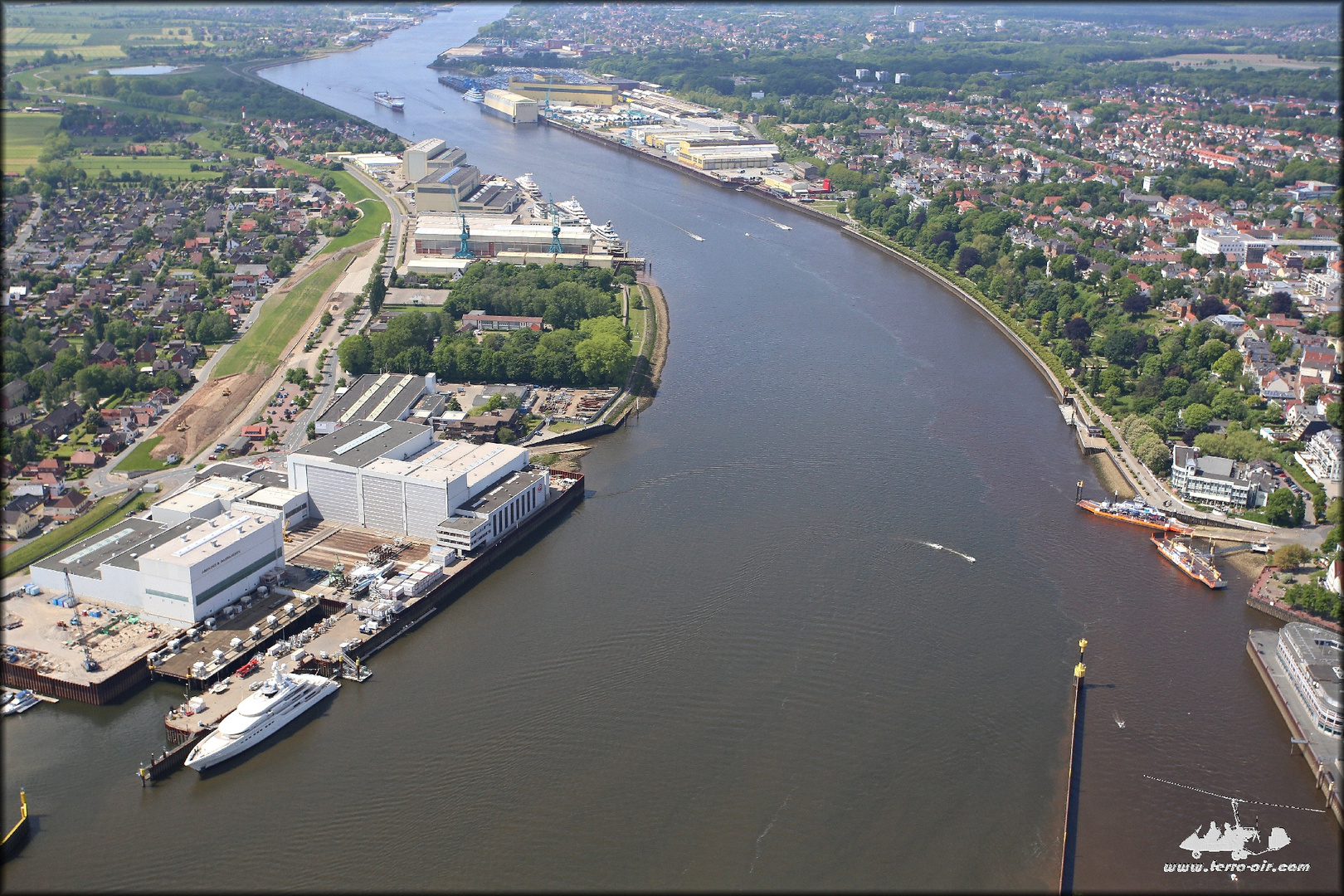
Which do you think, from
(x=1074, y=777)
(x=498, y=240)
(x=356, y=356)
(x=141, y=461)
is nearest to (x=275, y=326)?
(x=356, y=356)

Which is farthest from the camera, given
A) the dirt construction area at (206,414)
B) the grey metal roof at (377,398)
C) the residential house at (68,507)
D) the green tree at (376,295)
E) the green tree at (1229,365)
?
the green tree at (376,295)

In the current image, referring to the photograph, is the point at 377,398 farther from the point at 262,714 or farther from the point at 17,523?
the point at 262,714

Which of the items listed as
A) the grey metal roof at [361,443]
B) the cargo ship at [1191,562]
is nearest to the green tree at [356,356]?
the grey metal roof at [361,443]

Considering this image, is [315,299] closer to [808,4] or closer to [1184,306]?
[1184,306]

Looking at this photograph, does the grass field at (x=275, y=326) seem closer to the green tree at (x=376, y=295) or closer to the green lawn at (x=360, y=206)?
the green tree at (x=376, y=295)

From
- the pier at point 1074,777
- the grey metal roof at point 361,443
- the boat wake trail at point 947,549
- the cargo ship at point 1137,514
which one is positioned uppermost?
the grey metal roof at point 361,443

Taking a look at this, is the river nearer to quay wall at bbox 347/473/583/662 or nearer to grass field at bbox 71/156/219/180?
quay wall at bbox 347/473/583/662
